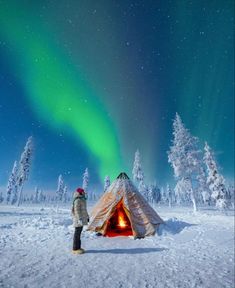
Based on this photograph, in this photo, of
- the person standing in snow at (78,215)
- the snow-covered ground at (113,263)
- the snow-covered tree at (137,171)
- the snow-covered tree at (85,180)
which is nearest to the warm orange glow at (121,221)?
the snow-covered ground at (113,263)

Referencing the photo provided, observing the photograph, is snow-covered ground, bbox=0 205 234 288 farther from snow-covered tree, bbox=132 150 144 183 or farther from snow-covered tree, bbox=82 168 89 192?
snow-covered tree, bbox=82 168 89 192

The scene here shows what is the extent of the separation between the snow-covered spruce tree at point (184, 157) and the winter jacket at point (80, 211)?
22.0 meters

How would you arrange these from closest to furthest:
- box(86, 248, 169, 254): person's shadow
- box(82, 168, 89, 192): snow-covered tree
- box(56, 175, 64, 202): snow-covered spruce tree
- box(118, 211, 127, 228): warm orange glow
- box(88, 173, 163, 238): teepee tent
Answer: box(86, 248, 169, 254): person's shadow < box(88, 173, 163, 238): teepee tent < box(118, 211, 127, 228): warm orange glow < box(82, 168, 89, 192): snow-covered tree < box(56, 175, 64, 202): snow-covered spruce tree

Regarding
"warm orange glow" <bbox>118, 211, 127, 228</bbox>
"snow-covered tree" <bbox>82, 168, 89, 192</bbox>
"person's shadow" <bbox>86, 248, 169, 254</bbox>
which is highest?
"snow-covered tree" <bbox>82, 168, 89, 192</bbox>

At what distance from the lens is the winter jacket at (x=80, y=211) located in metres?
6.65

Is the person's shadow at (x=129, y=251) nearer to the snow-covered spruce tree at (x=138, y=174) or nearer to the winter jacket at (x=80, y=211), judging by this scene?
the winter jacket at (x=80, y=211)

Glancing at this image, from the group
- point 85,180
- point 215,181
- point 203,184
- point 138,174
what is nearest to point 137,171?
point 138,174

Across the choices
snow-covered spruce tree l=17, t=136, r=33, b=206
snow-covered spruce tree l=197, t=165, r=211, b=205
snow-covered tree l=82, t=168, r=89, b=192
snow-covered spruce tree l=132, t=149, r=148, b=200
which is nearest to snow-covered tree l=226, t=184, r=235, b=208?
snow-covered spruce tree l=197, t=165, r=211, b=205

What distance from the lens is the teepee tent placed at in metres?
9.77

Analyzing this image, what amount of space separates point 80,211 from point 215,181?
25967 mm

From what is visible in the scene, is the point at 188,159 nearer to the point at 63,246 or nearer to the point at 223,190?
the point at 223,190

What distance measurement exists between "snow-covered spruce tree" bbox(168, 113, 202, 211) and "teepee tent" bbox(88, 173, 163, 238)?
1620 centimetres

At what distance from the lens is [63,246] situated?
7023 millimetres

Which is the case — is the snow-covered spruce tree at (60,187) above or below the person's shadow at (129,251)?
above
